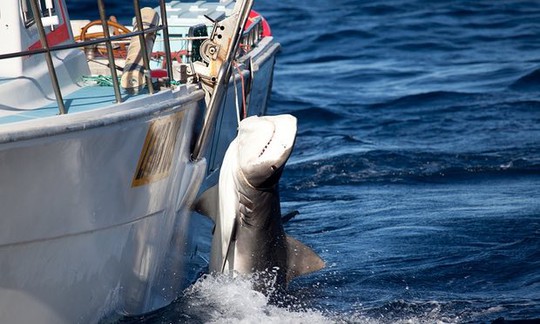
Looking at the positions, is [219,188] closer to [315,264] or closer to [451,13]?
[315,264]

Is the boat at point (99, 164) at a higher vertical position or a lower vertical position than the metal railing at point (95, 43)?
lower

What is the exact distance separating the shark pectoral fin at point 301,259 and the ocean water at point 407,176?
12.2 inches

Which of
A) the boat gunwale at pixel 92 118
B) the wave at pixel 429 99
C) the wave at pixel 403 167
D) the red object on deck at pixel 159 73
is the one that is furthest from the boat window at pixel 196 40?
the wave at pixel 429 99

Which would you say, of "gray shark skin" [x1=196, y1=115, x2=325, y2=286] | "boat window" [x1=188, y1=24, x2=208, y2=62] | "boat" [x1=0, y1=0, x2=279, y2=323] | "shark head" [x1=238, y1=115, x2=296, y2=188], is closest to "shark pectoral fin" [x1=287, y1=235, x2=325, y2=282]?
"gray shark skin" [x1=196, y1=115, x2=325, y2=286]

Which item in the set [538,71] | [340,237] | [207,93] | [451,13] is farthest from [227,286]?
[451,13]

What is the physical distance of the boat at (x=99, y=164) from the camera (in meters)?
6.28

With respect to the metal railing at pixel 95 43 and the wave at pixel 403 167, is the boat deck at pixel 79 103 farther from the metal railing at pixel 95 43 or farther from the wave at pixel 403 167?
the wave at pixel 403 167

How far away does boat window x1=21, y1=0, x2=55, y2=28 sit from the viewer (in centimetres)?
746

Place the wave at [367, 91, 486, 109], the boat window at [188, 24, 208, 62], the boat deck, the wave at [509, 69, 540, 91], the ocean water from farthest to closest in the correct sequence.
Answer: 1. the wave at [509, 69, 540, 91]
2. the wave at [367, 91, 486, 109]
3. the boat window at [188, 24, 208, 62]
4. the ocean water
5. the boat deck

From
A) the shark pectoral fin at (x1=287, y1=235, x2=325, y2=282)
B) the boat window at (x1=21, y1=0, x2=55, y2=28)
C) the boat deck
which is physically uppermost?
the boat window at (x1=21, y1=0, x2=55, y2=28)

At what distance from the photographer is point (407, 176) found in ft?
41.5

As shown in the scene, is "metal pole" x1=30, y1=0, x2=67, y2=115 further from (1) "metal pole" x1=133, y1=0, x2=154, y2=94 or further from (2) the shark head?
(2) the shark head

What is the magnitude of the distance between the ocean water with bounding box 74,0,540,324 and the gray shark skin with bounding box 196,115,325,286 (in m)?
0.23

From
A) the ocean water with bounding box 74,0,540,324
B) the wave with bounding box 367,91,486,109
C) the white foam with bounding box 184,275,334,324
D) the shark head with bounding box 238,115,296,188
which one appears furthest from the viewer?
the wave with bounding box 367,91,486,109
